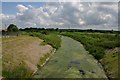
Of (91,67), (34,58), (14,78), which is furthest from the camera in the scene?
Result: (34,58)

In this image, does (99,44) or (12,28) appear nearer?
(99,44)

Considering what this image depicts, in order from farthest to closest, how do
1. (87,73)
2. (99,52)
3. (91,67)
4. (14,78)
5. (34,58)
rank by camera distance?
1. (99,52)
2. (34,58)
3. (91,67)
4. (87,73)
5. (14,78)

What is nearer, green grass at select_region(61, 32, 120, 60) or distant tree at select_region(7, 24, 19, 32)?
green grass at select_region(61, 32, 120, 60)

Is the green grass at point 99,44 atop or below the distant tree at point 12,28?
below

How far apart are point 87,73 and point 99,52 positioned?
15.4m

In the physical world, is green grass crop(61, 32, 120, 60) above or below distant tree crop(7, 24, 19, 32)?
below

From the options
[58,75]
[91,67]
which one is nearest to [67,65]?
[91,67]

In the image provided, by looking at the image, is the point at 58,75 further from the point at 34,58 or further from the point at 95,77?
the point at 34,58

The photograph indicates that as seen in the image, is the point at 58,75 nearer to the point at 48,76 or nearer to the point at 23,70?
the point at 48,76

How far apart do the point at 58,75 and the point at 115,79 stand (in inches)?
256

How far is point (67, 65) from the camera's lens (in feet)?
116

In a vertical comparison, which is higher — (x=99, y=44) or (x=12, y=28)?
(x=12, y=28)

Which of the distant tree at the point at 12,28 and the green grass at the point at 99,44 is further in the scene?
the distant tree at the point at 12,28

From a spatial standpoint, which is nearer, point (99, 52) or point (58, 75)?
point (58, 75)
